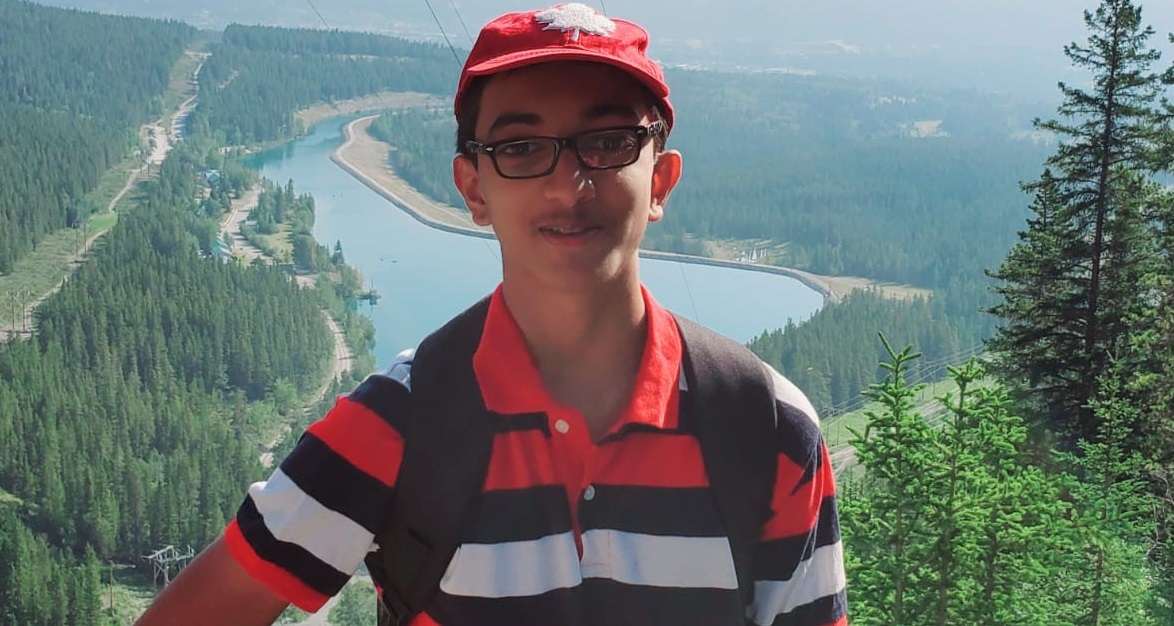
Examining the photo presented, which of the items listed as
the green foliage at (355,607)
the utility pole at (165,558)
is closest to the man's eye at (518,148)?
the green foliage at (355,607)

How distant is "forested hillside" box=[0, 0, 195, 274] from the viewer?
151 feet

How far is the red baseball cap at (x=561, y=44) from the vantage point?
2.86 feet

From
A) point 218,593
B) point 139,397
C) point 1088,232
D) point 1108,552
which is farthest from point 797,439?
point 139,397

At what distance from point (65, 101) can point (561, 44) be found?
65.7m

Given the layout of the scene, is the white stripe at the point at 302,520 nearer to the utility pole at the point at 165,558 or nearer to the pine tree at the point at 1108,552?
the pine tree at the point at 1108,552

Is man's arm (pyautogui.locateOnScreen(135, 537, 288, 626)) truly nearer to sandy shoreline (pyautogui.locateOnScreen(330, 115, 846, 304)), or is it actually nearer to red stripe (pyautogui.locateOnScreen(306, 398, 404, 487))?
red stripe (pyautogui.locateOnScreen(306, 398, 404, 487))

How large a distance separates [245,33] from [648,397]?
77.5 metres

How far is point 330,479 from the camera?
847mm

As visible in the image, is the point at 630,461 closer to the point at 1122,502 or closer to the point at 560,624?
the point at 560,624

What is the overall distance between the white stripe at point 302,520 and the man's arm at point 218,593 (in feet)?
0.15

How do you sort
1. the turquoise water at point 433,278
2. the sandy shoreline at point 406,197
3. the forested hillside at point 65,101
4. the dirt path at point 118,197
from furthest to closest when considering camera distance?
the forested hillside at point 65,101, the sandy shoreline at point 406,197, the dirt path at point 118,197, the turquoise water at point 433,278

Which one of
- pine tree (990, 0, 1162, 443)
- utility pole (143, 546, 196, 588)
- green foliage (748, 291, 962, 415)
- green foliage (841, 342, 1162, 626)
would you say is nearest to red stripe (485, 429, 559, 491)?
green foliage (841, 342, 1162, 626)

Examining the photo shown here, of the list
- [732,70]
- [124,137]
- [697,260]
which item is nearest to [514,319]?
[697,260]

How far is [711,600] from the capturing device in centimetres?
88
